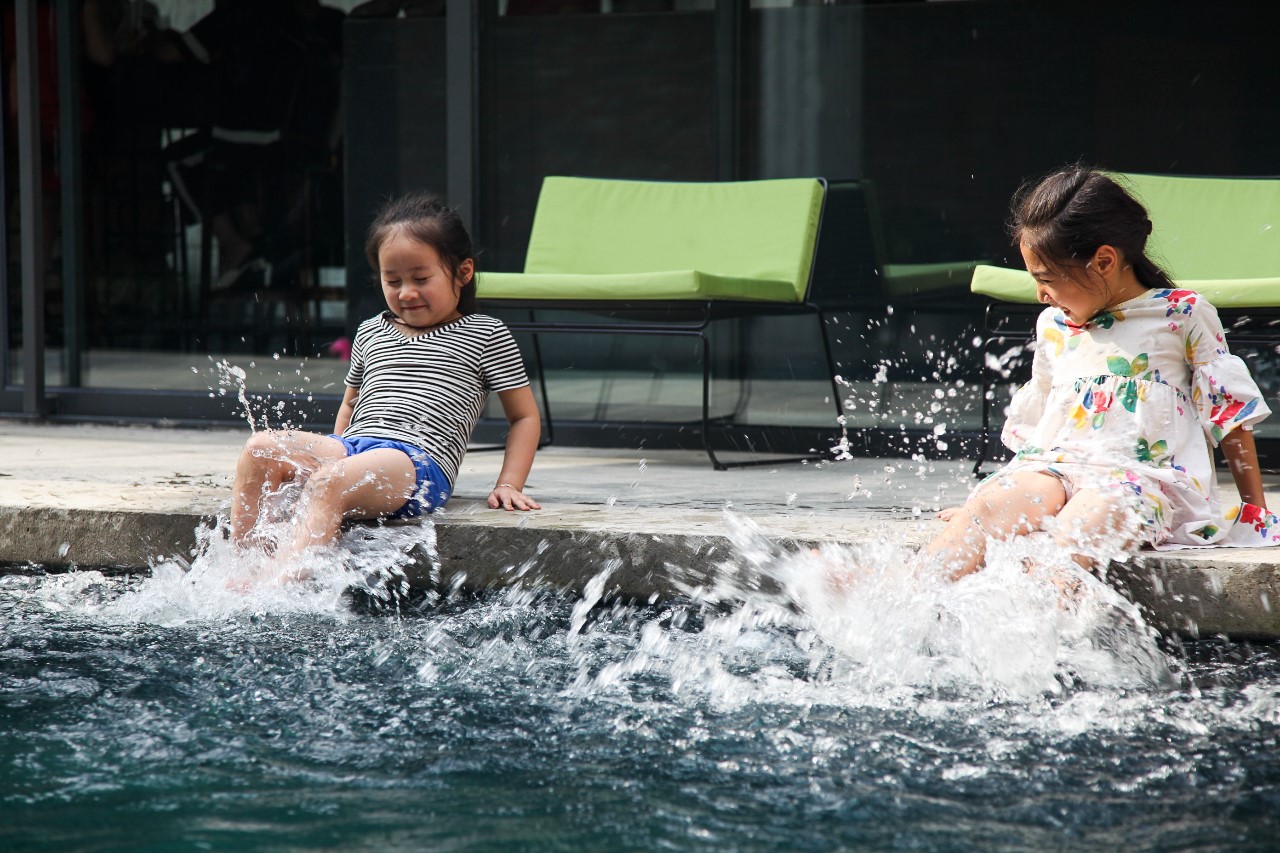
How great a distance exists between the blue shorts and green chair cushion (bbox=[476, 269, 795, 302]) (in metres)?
0.82

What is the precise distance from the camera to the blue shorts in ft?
9.46

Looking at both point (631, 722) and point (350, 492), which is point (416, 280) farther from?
point (631, 722)

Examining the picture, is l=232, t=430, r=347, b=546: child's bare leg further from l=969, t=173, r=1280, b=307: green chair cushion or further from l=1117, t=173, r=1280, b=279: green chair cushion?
l=1117, t=173, r=1280, b=279: green chair cushion

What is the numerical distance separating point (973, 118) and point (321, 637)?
276 cm

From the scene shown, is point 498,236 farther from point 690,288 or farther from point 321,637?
point 321,637

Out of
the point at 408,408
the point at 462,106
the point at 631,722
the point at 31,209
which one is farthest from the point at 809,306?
the point at 31,209

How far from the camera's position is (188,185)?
5.09 m

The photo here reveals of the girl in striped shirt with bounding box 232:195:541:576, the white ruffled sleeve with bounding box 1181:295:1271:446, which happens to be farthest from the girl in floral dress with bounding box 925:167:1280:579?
the girl in striped shirt with bounding box 232:195:541:576

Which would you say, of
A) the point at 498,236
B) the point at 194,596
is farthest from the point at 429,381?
the point at 498,236

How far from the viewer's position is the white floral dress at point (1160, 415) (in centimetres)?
247

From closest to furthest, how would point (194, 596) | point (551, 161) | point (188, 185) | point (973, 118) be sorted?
point (194, 596) < point (973, 118) < point (551, 161) < point (188, 185)

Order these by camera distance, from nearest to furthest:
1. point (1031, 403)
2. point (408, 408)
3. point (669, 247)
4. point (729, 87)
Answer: point (1031, 403), point (408, 408), point (669, 247), point (729, 87)

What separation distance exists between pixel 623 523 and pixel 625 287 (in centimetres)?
104

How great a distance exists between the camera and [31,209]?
4.91 metres
